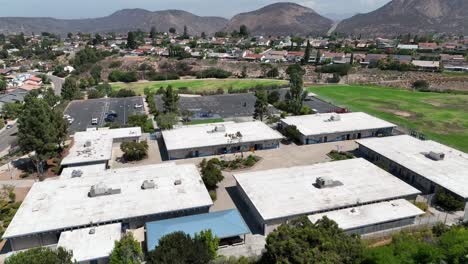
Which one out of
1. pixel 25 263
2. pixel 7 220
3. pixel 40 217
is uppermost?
pixel 25 263

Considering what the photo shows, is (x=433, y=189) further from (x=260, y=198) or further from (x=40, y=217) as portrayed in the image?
(x=40, y=217)

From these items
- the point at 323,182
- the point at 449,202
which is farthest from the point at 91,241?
the point at 449,202

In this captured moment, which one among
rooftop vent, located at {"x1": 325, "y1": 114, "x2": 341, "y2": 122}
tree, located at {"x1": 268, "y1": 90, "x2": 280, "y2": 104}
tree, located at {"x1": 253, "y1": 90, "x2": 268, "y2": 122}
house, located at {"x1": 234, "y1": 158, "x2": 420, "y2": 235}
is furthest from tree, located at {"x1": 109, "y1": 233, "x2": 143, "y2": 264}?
tree, located at {"x1": 268, "y1": 90, "x2": 280, "y2": 104}

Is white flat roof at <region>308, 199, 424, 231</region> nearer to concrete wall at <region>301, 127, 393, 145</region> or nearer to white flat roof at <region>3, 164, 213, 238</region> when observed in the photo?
white flat roof at <region>3, 164, 213, 238</region>

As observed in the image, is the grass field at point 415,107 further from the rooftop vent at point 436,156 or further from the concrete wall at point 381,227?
the concrete wall at point 381,227

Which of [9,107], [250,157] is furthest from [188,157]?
[9,107]

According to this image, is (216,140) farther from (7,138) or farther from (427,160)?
(7,138)
